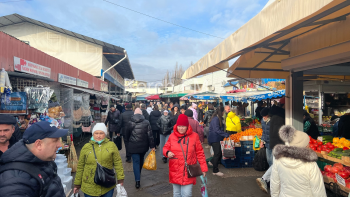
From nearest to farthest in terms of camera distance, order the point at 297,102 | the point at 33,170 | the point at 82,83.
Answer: the point at 33,170 < the point at 297,102 < the point at 82,83

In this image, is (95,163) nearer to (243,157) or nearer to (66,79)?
(243,157)

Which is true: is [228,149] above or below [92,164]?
below

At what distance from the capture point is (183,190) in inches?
129

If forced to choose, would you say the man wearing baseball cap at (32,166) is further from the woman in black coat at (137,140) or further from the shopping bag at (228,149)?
the shopping bag at (228,149)

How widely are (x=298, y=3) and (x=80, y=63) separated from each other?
1421 cm

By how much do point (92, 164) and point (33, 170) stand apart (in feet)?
5.25

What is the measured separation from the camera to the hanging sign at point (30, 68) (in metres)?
4.69

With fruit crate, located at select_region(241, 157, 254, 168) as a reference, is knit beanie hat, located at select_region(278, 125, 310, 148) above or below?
above

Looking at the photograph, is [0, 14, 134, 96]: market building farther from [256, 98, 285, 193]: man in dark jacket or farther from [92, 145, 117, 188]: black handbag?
[256, 98, 285, 193]: man in dark jacket

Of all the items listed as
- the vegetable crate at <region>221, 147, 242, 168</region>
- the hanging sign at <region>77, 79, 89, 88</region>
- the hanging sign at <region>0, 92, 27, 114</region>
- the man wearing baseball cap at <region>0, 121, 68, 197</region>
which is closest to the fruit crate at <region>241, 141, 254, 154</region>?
the vegetable crate at <region>221, 147, 242, 168</region>

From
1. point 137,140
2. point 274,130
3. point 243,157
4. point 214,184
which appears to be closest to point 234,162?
point 243,157

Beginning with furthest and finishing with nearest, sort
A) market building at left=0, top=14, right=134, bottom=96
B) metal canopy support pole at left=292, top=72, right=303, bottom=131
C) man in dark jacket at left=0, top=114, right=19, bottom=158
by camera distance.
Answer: market building at left=0, top=14, right=134, bottom=96 < metal canopy support pole at left=292, top=72, right=303, bottom=131 < man in dark jacket at left=0, top=114, right=19, bottom=158

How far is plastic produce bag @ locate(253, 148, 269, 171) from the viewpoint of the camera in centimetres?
578

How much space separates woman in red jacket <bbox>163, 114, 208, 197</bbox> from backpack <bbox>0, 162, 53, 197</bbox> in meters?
1.87
